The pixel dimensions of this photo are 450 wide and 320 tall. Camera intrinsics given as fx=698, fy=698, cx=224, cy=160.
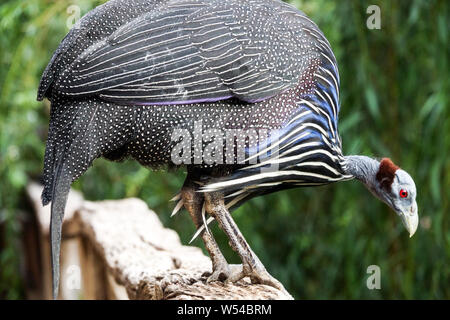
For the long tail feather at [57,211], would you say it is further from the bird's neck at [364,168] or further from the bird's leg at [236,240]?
the bird's neck at [364,168]

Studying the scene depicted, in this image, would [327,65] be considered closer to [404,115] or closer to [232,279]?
[232,279]

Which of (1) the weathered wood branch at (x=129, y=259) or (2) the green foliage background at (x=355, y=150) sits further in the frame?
(2) the green foliage background at (x=355, y=150)

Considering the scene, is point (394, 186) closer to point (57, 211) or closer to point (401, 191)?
point (401, 191)

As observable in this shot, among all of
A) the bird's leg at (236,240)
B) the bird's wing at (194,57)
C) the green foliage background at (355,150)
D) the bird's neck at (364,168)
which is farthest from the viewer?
the green foliage background at (355,150)

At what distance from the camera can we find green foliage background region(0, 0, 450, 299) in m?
3.12

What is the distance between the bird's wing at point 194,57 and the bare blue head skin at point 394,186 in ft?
1.30

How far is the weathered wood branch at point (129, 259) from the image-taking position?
2.20 meters

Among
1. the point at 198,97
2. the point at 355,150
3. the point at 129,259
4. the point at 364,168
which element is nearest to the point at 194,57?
the point at 198,97

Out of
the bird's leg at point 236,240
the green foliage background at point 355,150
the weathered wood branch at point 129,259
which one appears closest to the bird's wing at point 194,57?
the bird's leg at point 236,240

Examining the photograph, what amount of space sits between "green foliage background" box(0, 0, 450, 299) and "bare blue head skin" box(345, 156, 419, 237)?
88 cm

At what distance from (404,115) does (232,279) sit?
1.50 metres

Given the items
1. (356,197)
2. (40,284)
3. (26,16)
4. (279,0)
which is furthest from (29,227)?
(279,0)

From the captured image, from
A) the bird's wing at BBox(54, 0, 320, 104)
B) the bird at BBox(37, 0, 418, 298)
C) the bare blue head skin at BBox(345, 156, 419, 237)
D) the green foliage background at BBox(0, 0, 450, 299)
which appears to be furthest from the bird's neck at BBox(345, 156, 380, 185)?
the green foliage background at BBox(0, 0, 450, 299)

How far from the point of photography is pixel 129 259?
8.68 feet
